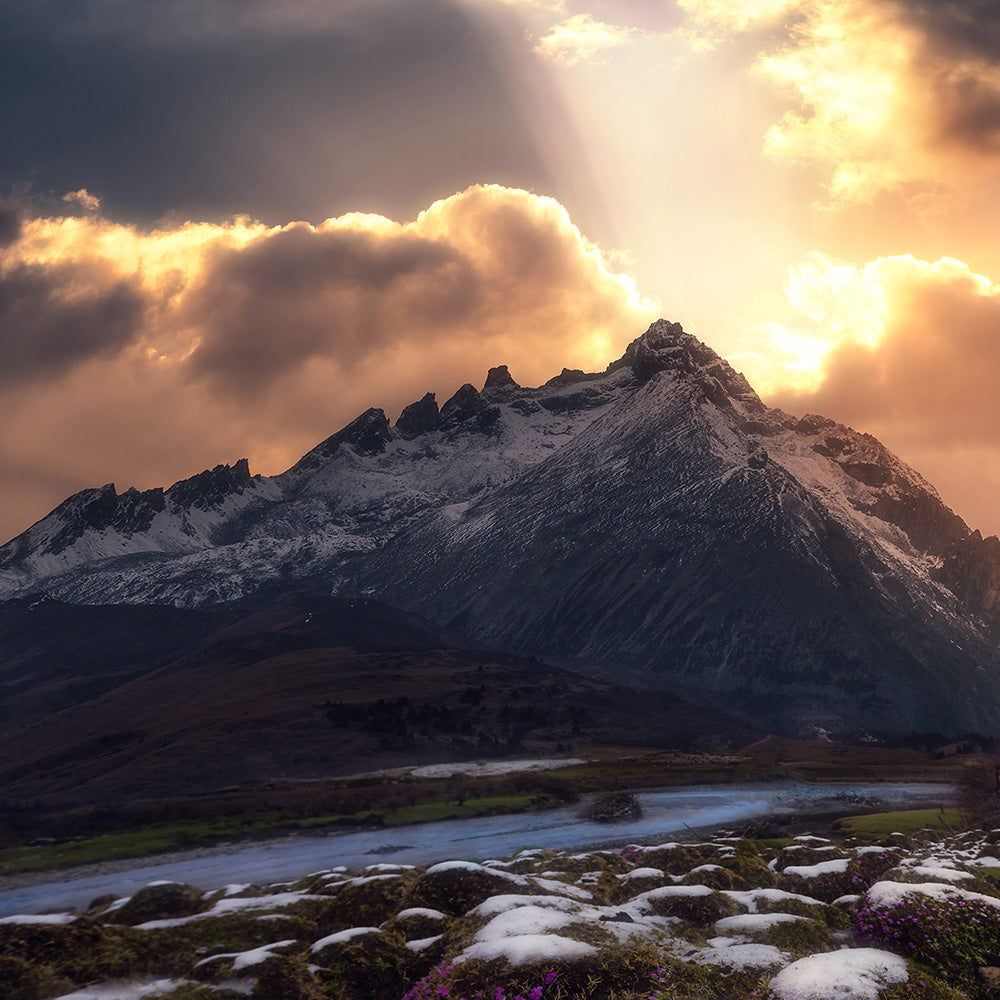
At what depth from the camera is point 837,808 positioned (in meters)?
129

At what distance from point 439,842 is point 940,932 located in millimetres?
83774

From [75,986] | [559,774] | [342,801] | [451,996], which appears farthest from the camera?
[559,774]

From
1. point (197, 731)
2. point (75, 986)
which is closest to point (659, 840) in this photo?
point (75, 986)

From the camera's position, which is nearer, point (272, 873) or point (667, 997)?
point (667, 997)

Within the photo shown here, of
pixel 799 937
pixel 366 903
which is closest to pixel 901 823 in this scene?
pixel 366 903

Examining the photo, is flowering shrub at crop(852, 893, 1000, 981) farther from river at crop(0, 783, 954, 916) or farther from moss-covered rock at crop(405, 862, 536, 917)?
river at crop(0, 783, 954, 916)

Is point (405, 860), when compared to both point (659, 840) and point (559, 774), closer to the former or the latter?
point (659, 840)

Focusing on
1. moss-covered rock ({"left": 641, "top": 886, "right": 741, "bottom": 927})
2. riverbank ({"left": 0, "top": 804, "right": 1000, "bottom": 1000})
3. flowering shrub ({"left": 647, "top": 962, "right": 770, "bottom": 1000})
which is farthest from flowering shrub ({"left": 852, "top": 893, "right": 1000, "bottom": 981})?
flowering shrub ({"left": 647, "top": 962, "right": 770, "bottom": 1000})

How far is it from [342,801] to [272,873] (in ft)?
127

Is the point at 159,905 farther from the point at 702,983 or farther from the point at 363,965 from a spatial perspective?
the point at 702,983

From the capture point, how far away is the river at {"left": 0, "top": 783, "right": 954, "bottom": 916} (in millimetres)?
81625

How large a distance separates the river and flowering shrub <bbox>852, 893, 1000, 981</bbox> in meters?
65.4

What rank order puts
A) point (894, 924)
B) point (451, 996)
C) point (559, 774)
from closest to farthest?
point (451, 996)
point (894, 924)
point (559, 774)

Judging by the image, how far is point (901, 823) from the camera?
3775 inches
